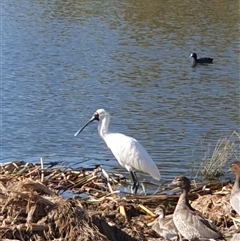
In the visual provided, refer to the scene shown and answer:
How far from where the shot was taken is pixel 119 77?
20578mm

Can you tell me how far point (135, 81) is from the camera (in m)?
20.2

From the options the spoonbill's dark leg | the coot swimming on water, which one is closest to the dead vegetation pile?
the spoonbill's dark leg

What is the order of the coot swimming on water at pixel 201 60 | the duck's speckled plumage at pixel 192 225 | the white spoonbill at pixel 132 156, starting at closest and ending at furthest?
the duck's speckled plumage at pixel 192 225 → the white spoonbill at pixel 132 156 → the coot swimming on water at pixel 201 60

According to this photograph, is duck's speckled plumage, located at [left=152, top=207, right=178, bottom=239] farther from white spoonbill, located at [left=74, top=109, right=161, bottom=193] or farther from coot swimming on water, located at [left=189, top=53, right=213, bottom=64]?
coot swimming on water, located at [left=189, top=53, right=213, bottom=64]

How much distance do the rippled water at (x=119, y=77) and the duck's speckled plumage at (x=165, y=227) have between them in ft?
12.8

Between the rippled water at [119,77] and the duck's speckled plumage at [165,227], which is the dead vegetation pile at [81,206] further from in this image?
the rippled water at [119,77]

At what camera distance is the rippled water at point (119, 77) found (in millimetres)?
14562

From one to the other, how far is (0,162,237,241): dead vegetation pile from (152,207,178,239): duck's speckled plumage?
9 centimetres

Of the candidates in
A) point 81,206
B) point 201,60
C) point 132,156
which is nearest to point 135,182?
point 132,156

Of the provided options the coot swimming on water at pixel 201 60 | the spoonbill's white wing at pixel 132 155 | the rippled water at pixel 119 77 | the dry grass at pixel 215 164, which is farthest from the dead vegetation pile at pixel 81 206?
the coot swimming on water at pixel 201 60

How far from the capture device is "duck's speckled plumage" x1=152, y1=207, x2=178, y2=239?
329 inches

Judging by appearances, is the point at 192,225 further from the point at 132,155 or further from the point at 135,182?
the point at 132,155

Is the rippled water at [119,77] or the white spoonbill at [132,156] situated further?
the rippled water at [119,77]

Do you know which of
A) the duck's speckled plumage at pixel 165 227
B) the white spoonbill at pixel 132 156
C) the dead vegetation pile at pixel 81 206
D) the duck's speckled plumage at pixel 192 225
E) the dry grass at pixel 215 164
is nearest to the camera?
the dead vegetation pile at pixel 81 206
